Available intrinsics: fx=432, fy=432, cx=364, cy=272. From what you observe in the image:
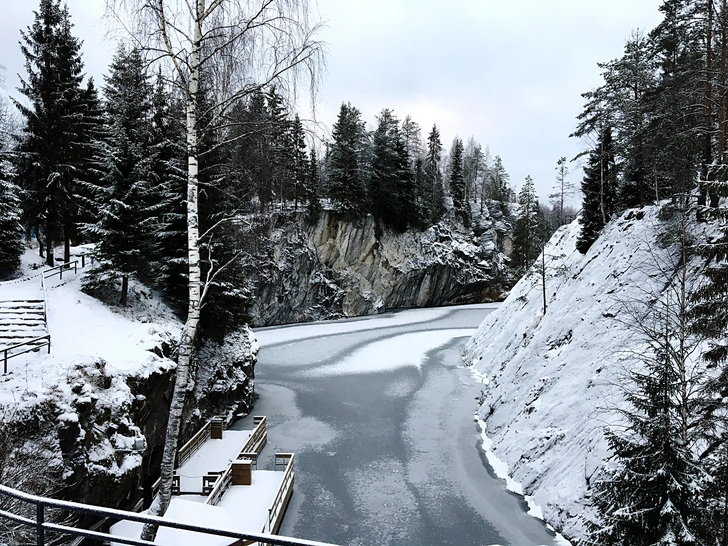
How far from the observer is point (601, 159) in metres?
24.5

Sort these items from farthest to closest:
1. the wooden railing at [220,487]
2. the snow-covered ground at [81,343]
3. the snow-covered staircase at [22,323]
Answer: the wooden railing at [220,487], the snow-covered staircase at [22,323], the snow-covered ground at [81,343]

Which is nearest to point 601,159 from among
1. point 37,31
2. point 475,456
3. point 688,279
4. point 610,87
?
point 610,87

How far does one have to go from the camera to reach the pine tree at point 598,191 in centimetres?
2305

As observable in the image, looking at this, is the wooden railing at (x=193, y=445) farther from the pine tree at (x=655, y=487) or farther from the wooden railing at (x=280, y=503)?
the pine tree at (x=655, y=487)

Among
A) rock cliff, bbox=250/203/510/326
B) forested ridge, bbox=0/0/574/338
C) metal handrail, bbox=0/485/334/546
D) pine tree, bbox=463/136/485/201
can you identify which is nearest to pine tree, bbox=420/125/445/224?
rock cliff, bbox=250/203/510/326

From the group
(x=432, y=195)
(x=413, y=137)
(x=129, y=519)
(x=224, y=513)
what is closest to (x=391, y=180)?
(x=432, y=195)

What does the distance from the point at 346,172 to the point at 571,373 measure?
→ 118ft

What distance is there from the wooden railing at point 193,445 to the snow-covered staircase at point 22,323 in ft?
17.3

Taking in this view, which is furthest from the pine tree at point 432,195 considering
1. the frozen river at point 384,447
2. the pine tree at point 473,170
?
the frozen river at point 384,447

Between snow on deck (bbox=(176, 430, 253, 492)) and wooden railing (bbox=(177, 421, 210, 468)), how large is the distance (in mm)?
105

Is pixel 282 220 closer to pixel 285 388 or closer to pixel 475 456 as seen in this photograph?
pixel 285 388

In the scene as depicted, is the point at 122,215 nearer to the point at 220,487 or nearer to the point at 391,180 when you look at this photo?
the point at 220,487

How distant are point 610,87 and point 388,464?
80.6ft

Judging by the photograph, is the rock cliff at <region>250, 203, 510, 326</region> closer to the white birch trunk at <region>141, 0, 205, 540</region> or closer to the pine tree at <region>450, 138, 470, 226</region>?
the pine tree at <region>450, 138, 470, 226</region>
